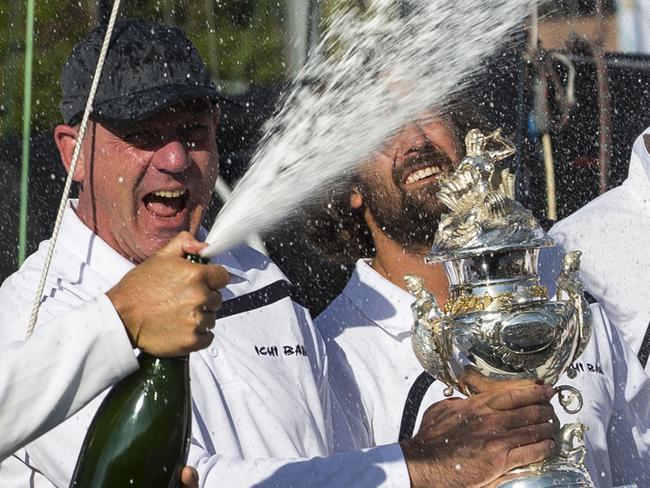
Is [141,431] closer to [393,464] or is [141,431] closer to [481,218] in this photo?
[393,464]

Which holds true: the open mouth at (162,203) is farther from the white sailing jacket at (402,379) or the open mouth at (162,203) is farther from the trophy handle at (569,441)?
the trophy handle at (569,441)

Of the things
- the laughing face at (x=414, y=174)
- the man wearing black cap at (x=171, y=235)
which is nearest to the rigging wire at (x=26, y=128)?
the man wearing black cap at (x=171, y=235)

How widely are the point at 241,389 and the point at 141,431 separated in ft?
2.52

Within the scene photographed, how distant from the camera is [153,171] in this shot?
9.04 ft

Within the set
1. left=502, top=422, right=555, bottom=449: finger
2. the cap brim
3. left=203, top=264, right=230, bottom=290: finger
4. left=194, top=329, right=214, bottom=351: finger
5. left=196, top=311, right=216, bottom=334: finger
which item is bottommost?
left=502, top=422, right=555, bottom=449: finger

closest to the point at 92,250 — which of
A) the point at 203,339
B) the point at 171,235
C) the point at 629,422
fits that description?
the point at 171,235

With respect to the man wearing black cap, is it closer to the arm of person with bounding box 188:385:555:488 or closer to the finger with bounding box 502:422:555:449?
the arm of person with bounding box 188:385:555:488

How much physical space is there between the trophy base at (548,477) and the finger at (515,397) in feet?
0.32

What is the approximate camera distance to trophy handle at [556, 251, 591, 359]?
8.21 feet

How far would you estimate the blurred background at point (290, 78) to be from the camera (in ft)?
11.2

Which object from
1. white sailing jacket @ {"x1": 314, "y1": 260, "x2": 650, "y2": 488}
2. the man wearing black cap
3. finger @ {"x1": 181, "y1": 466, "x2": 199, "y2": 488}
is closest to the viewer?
finger @ {"x1": 181, "y1": 466, "x2": 199, "y2": 488}

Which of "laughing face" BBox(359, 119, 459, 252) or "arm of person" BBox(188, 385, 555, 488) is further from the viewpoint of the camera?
"laughing face" BBox(359, 119, 459, 252)

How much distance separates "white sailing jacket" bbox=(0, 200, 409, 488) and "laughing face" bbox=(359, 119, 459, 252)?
0.31 meters

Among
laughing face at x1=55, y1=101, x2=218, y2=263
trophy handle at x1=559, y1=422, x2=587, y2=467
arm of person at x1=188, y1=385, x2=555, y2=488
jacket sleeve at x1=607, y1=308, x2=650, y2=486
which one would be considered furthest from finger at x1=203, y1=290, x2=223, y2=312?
jacket sleeve at x1=607, y1=308, x2=650, y2=486
